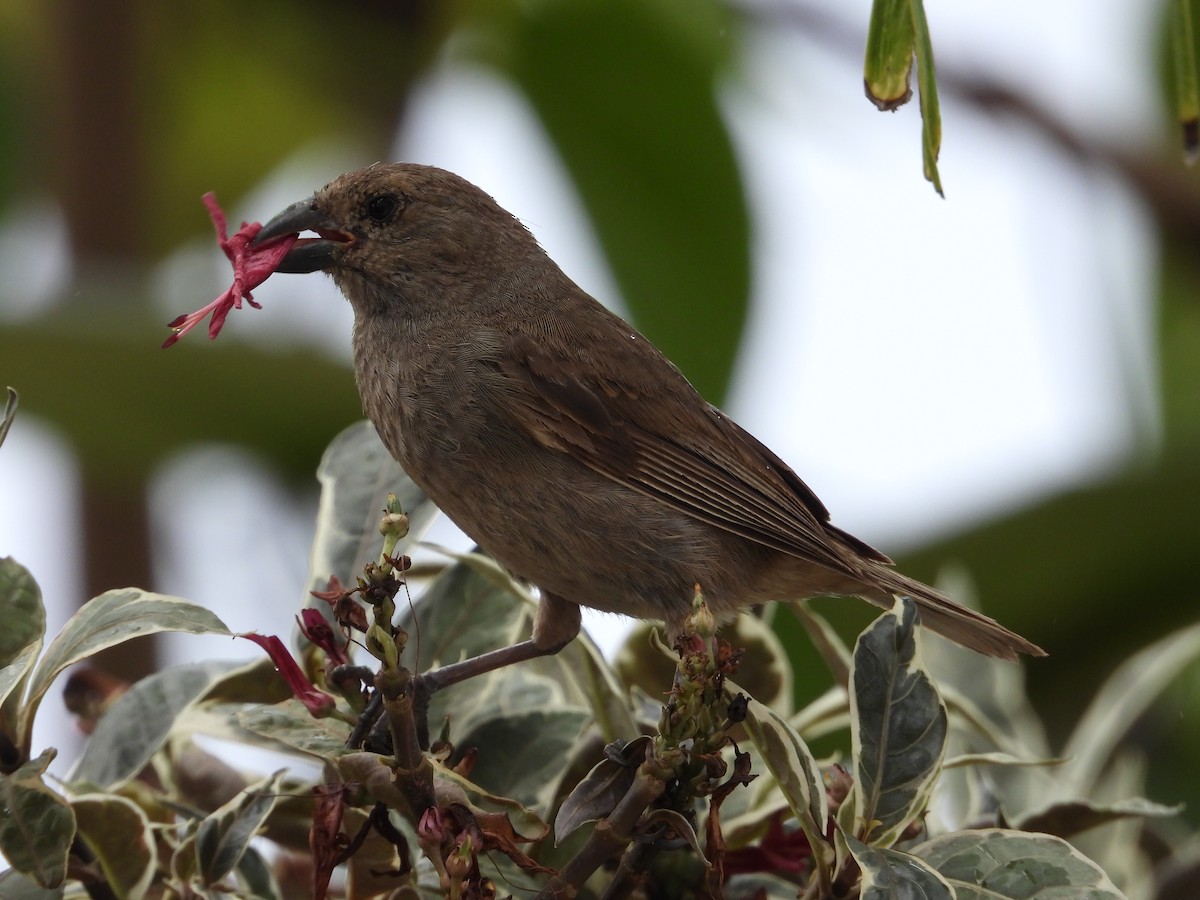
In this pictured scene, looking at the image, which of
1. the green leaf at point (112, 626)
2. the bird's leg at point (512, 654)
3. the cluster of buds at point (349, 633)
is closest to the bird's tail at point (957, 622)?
the bird's leg at point (512, 654)

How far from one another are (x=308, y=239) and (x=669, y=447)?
86cm

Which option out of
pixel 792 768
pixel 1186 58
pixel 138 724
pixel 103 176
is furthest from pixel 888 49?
pixel 103 176

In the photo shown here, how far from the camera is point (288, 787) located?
2324mm

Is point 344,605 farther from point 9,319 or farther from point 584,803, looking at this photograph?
point 9,319

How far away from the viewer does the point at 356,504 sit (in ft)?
8.97

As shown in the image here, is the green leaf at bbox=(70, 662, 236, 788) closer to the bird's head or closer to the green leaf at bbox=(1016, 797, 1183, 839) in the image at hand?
the bird's head

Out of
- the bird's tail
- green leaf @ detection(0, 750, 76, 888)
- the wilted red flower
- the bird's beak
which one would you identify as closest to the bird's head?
the bird's beak

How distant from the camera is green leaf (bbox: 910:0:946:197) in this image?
162 cm

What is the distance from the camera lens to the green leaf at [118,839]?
7.11ft

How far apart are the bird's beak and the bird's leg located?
0.83 m

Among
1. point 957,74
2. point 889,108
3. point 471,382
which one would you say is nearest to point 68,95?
point 471,382

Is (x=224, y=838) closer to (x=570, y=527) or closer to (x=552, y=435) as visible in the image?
(x=570, y=527)

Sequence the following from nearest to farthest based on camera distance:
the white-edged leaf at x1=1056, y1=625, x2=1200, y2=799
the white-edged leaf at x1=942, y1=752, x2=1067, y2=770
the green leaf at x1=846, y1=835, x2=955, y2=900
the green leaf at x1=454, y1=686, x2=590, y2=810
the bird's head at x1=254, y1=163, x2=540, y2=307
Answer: the green leaf at x1=846, y1=835, x2=955, y2=900, the white-edged leaf at x1=942, y1=752, x2=1067, y2=770, the green leaf at x1=454, y1=686, x2=590, y2=810, the white-edged leaf at x1=1056, y1=625, x2=1200, y2=799, the bird's head at x1=254, y1=163, x2=540, y2=307

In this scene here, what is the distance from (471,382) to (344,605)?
1.19 m
